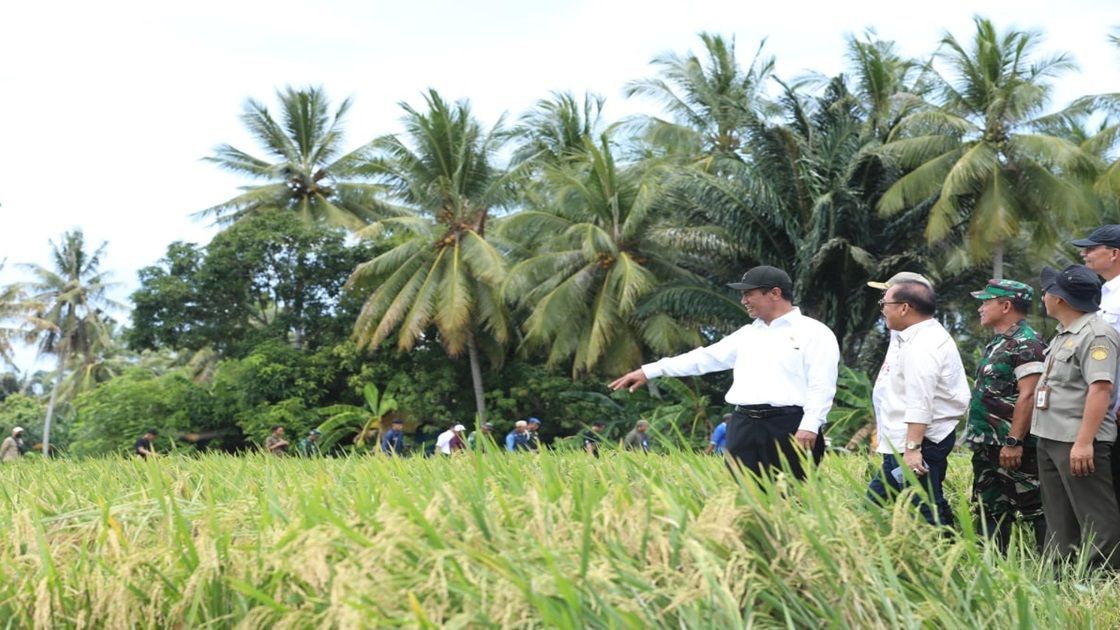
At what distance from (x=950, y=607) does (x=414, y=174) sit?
27.7 m

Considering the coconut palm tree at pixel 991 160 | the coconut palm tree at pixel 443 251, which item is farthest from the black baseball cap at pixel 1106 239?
the coconut palm tree at pixel 443 251

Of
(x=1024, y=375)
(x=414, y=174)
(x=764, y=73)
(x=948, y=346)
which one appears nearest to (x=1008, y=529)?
(x=1024, y=375)

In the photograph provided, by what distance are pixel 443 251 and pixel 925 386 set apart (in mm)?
25209

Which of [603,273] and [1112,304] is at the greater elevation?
[1112,304]

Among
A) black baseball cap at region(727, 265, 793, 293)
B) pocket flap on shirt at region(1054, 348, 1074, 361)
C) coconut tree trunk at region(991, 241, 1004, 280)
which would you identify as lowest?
coconut tree trunk at region(991, 241, 1004, 280)

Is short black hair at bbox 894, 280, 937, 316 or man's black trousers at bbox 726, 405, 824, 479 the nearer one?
short black hair at bbox 894, 280, 937, 316

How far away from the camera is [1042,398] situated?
15.7 ft

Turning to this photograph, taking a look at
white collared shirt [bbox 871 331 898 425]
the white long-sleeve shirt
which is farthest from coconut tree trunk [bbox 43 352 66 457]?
the white long-sleeve shirt

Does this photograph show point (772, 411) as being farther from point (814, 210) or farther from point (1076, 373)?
point (814, 210)

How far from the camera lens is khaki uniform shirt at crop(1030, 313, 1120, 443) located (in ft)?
14.9

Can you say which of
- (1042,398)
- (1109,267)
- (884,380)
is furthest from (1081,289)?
(884,380)

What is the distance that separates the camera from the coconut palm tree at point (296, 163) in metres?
37.7

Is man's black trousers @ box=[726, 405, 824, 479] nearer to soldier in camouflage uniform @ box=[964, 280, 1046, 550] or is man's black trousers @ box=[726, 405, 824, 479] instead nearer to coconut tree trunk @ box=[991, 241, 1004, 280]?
soldier in camouflage uniform @ box=[964, 280, 1046, 550]

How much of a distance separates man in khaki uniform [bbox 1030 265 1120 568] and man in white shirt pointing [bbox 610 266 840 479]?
0.94m
